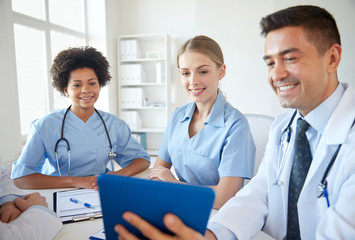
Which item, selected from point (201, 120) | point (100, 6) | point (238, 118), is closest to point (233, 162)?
point (238, 118)

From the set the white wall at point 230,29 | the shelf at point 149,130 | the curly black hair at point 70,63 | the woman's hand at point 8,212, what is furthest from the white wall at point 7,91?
the shelf at point 149,130

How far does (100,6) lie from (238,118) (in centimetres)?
351

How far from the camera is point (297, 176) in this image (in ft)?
2.95

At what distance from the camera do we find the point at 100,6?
4.04 m

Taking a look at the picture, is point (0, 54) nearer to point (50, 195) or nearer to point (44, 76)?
point (44, 76)

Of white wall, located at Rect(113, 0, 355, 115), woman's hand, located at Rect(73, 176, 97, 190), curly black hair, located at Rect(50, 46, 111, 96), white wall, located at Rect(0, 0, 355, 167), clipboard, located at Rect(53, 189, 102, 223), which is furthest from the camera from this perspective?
white wall, located at Rect(113, 0, 355, 115)

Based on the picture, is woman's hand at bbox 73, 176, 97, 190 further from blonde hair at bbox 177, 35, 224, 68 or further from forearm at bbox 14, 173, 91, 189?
blonde hair at bbox 177, 35, 224, 68

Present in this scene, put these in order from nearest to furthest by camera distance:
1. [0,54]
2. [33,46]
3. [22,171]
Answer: [22,171]
[0,54]
[33,46]

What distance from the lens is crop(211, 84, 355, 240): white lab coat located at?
698 mm

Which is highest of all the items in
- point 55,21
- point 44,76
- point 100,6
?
point 100,6

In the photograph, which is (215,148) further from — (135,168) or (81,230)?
(81,230)

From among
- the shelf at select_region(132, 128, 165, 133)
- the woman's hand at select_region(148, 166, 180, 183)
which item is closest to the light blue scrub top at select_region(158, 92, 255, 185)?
the woman's hand at select_region(148, 166, 180, 183)

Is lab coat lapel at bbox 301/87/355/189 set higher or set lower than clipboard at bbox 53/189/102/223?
higher

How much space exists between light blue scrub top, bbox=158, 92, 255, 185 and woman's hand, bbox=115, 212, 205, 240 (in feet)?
2.24
